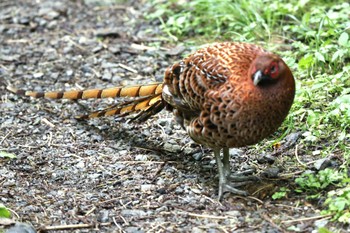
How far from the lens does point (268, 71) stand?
470cm

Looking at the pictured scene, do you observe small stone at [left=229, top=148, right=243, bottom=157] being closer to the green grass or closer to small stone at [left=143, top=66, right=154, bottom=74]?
the green grass

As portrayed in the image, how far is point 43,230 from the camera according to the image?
15.7 feet

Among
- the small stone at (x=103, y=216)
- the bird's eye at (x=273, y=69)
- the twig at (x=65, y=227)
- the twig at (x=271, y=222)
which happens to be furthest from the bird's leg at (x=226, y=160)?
the twig at (x=65, y=227)

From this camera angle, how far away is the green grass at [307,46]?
506cm

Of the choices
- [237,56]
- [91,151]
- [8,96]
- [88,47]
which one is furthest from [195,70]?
[88,47]

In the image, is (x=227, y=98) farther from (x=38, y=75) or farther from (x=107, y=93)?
(x=38, y=75)

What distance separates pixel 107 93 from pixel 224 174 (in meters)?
1.50

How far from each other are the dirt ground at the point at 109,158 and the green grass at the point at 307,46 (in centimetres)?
19

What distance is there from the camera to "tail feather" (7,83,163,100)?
590 cm

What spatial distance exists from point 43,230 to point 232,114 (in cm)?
152

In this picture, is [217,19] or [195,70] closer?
[195,70]

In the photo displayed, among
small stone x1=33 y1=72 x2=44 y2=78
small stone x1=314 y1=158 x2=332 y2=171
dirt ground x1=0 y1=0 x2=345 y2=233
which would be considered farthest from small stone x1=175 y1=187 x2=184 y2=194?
small stone x1=33 y1=72 x2=44 y2=78

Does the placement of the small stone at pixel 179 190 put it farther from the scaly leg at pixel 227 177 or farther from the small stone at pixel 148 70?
the small stone at pixel 148 70

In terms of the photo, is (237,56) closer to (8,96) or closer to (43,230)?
(43,230)
